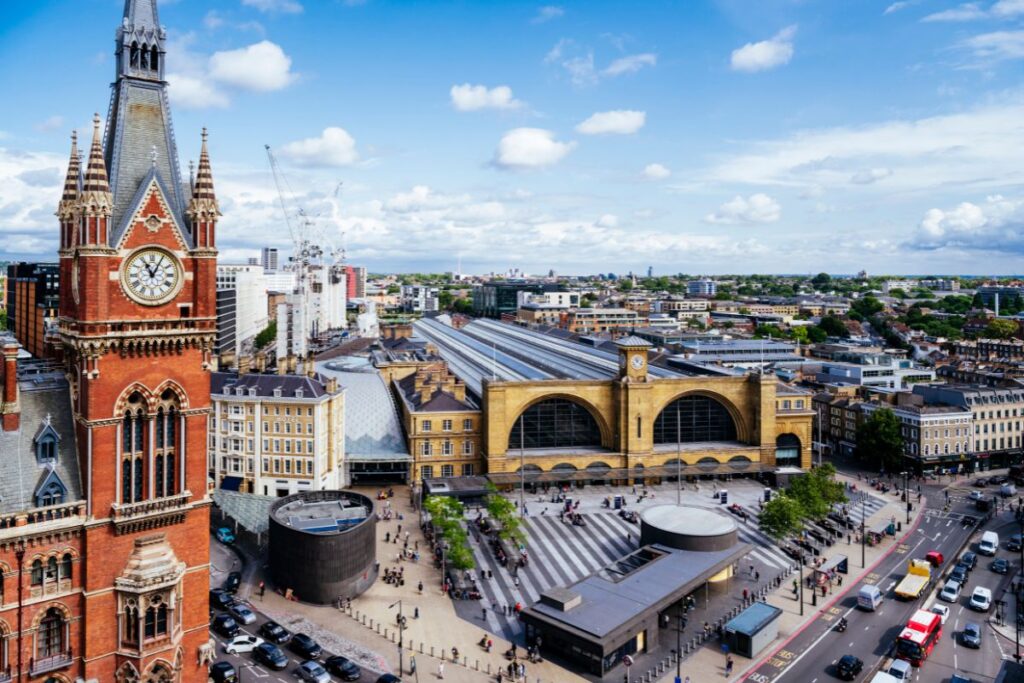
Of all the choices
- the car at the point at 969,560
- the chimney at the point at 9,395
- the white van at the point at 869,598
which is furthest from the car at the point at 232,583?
the car at the point at 969,560

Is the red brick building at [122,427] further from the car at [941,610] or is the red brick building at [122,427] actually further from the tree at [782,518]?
the car at [941,610]

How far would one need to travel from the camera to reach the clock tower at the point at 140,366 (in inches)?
1457

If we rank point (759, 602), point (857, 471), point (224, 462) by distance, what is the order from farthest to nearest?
1. point (857, 471)
2. point (224, 462)
3. point (759, 602)

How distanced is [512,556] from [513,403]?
86.8ft

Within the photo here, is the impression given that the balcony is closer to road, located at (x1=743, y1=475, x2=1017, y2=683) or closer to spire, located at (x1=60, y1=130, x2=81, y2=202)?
spire, located at (x1=60, y1=130, x2=81, y2=202)

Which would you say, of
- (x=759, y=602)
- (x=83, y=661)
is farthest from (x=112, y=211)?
(x=759, y=602)

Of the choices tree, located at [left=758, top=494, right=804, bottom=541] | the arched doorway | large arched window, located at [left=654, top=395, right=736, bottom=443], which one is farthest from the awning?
the arched doorway

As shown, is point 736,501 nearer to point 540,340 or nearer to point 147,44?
point 147,44

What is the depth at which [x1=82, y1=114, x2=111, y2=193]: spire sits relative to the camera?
121ft

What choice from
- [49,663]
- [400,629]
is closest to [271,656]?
[400,629]

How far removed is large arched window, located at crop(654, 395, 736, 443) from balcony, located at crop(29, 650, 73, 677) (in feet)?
251

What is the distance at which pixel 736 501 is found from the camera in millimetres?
89875

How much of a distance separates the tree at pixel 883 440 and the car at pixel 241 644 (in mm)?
86516

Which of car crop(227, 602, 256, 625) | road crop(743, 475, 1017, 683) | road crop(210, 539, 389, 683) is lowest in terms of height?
road crop(743, 475, 1017, 683)
